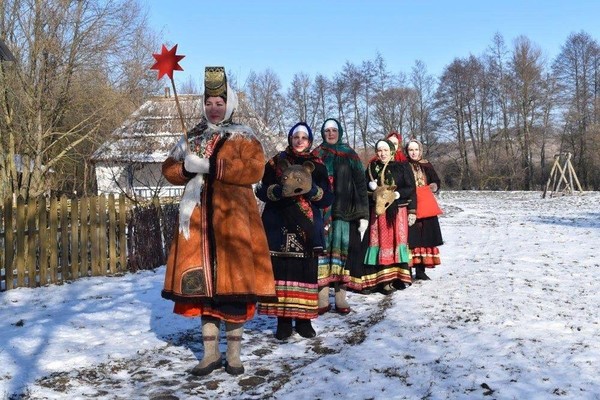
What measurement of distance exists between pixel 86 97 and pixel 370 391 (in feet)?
35.5

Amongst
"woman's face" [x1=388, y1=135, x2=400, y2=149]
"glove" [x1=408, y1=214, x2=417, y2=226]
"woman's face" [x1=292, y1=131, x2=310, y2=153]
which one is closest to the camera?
"woman's face" [x1=292, y1=131, x2=310, y2=153]

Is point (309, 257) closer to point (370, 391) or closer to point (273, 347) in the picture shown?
point (273, 347)

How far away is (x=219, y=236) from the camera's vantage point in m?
4.02

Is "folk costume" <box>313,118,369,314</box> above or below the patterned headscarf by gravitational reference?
below

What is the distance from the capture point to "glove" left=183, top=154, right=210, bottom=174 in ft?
12.9

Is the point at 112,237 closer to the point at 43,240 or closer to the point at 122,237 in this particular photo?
the point at 122,237

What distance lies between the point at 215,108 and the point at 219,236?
93cm

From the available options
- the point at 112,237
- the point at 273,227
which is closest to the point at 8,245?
the point at 112,237

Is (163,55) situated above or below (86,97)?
below

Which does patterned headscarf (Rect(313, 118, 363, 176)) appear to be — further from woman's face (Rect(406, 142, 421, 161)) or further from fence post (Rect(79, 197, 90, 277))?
fence post (Rect(79, 197, 90, 277))

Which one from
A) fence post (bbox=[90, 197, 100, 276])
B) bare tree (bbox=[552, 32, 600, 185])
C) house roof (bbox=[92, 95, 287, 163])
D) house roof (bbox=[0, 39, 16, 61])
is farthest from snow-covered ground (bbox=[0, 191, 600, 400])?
bare tree (bbox=[552, 32, 600, 185])

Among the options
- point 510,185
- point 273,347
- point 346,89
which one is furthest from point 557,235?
point 346,89

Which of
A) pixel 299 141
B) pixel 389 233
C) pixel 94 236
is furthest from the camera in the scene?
pixel 94 236

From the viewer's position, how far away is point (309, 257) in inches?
199
